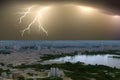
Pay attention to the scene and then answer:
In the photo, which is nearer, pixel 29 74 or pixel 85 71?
pixel 29 74

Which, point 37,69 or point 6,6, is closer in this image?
point 37,69

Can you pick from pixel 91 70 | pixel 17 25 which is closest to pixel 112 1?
pixel 91 70

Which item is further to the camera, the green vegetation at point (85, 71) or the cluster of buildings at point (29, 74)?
the green vegetation at point (85, 71)

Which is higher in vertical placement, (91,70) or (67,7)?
(67,7)

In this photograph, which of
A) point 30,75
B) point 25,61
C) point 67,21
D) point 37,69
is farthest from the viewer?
point 67,21

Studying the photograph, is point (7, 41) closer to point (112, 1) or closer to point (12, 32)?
point (12, 32)

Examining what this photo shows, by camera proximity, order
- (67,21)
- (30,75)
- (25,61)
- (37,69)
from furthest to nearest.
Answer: (67,21), (25,61), (37,69), (30,75)

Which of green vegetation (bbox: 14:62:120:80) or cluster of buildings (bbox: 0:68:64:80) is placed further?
green vegetation (bbox: 14:62:120:80)

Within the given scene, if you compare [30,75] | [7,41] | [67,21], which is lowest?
[30,75]
